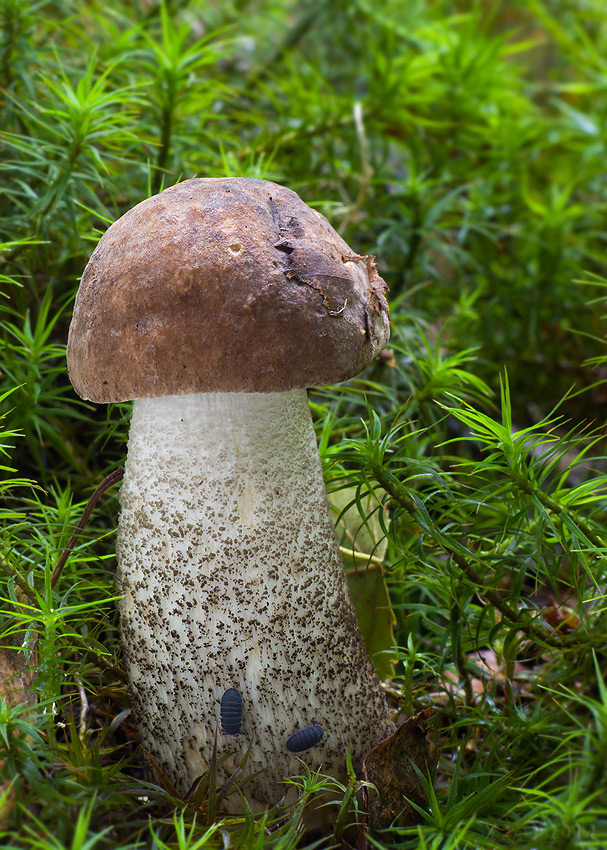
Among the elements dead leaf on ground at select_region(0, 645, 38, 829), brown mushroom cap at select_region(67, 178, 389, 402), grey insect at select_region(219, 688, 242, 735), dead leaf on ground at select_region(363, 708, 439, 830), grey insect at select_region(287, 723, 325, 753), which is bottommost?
dead leaf on ground at select_region(363, 708, 439, 830)

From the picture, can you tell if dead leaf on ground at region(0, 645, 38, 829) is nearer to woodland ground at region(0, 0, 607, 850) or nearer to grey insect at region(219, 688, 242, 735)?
woodland ground at region(0, 0, 607, 850)

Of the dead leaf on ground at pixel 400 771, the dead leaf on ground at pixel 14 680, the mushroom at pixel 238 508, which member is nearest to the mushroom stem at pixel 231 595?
the mushroom at pixel 238 508

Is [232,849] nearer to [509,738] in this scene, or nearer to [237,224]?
[509,738]

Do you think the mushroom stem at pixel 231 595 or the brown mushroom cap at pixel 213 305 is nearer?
the brown mushroom cap at pixel 213 305

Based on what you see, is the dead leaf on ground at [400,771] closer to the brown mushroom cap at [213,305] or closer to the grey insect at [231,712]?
the grey insect at [231,712]

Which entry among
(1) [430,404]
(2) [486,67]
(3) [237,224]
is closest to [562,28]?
(2) [486,67]

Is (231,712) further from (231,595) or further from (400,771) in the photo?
(400,771)

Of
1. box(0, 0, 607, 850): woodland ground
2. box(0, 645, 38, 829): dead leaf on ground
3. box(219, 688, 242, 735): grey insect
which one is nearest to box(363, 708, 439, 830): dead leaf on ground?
box(0, 0, 607, 850): woodland ground

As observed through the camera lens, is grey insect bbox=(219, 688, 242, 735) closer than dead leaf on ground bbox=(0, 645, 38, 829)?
No
